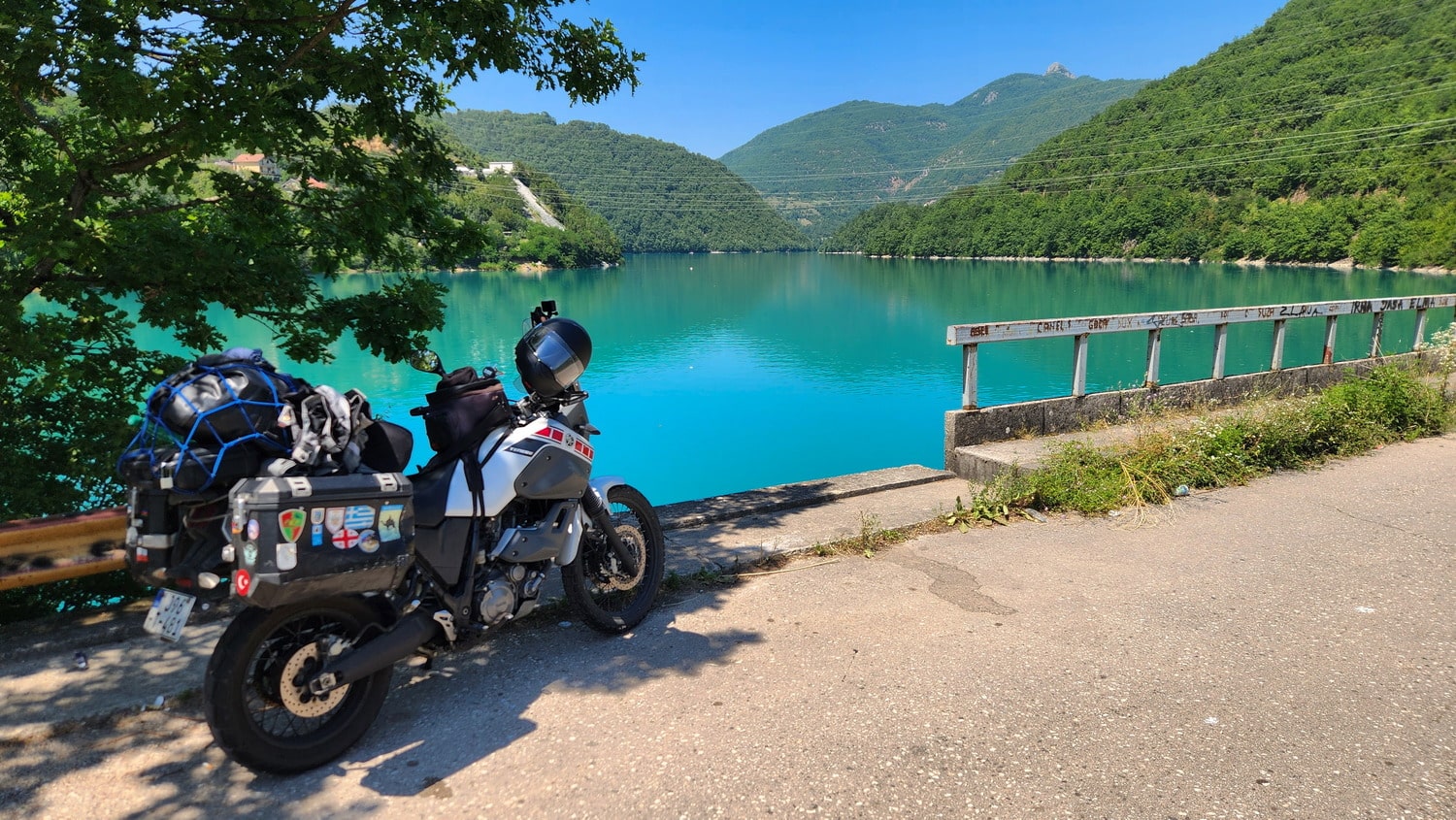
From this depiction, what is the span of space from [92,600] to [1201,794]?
5.48m

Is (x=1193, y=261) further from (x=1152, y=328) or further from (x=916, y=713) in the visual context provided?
(x=916, y=713)

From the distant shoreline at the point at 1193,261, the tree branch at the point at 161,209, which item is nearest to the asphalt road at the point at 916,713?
the tree branch at the point at 161,209

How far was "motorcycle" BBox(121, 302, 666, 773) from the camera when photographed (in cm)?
247

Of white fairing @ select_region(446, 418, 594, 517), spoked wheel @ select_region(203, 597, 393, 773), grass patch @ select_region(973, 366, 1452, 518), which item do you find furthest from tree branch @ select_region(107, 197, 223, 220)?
grass patch @ select_region(973, 366, 1452, 518)

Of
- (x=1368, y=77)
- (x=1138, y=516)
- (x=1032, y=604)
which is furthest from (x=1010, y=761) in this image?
(x=1368, y=77)

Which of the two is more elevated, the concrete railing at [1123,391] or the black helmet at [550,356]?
the black helmet at [550,356]

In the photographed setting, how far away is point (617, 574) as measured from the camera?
399 cm

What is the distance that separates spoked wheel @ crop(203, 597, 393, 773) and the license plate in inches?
5.1

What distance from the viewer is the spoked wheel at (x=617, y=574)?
12.5ft

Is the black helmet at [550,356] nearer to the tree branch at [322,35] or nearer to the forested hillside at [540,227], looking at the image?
the tree branch at [322,35]

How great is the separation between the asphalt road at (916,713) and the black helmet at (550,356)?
1.19 meters

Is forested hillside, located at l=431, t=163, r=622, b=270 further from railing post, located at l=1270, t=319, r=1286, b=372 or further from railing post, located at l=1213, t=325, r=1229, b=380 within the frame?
railing post, located at l=1213, t=325, r=1229, b=380

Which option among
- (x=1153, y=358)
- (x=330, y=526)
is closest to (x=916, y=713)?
(x=330, y=526)

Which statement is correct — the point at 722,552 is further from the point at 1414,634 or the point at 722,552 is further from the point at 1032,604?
the point at 1414,634
